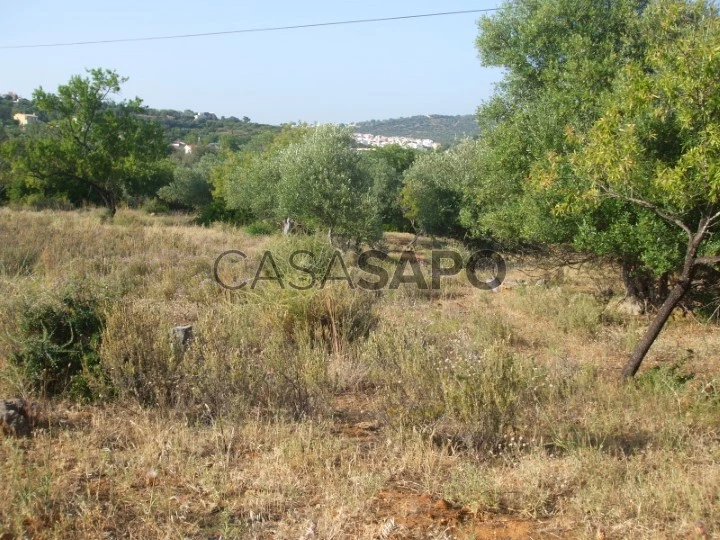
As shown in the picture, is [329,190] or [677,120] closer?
[677,120]

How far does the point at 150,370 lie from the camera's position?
441cm

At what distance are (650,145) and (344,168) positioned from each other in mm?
11619

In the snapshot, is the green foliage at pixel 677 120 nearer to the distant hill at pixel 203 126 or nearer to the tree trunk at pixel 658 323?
the tree trunk at pixel 658 323

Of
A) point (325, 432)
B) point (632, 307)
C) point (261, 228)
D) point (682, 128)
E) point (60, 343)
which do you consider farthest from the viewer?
point (261, 228)

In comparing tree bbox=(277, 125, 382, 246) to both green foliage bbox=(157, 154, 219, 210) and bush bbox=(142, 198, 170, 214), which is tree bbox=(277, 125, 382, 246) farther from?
green foliage bbox=(157, 154, 219, 210)

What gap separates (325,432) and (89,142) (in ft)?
82.9

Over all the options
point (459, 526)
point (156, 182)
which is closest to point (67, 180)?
point (156, 182)

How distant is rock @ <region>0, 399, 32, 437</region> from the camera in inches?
142

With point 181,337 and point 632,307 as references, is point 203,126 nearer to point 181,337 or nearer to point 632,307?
point 632,307

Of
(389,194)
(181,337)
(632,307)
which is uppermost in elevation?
(389,194)

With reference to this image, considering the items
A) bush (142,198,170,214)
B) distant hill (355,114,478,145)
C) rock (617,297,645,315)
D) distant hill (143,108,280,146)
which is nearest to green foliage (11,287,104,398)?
rock (617,297,645,315)

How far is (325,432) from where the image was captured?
3.98 metres

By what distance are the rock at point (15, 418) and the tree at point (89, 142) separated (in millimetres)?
22145

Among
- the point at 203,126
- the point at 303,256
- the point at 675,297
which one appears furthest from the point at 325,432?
the point at 203,126
